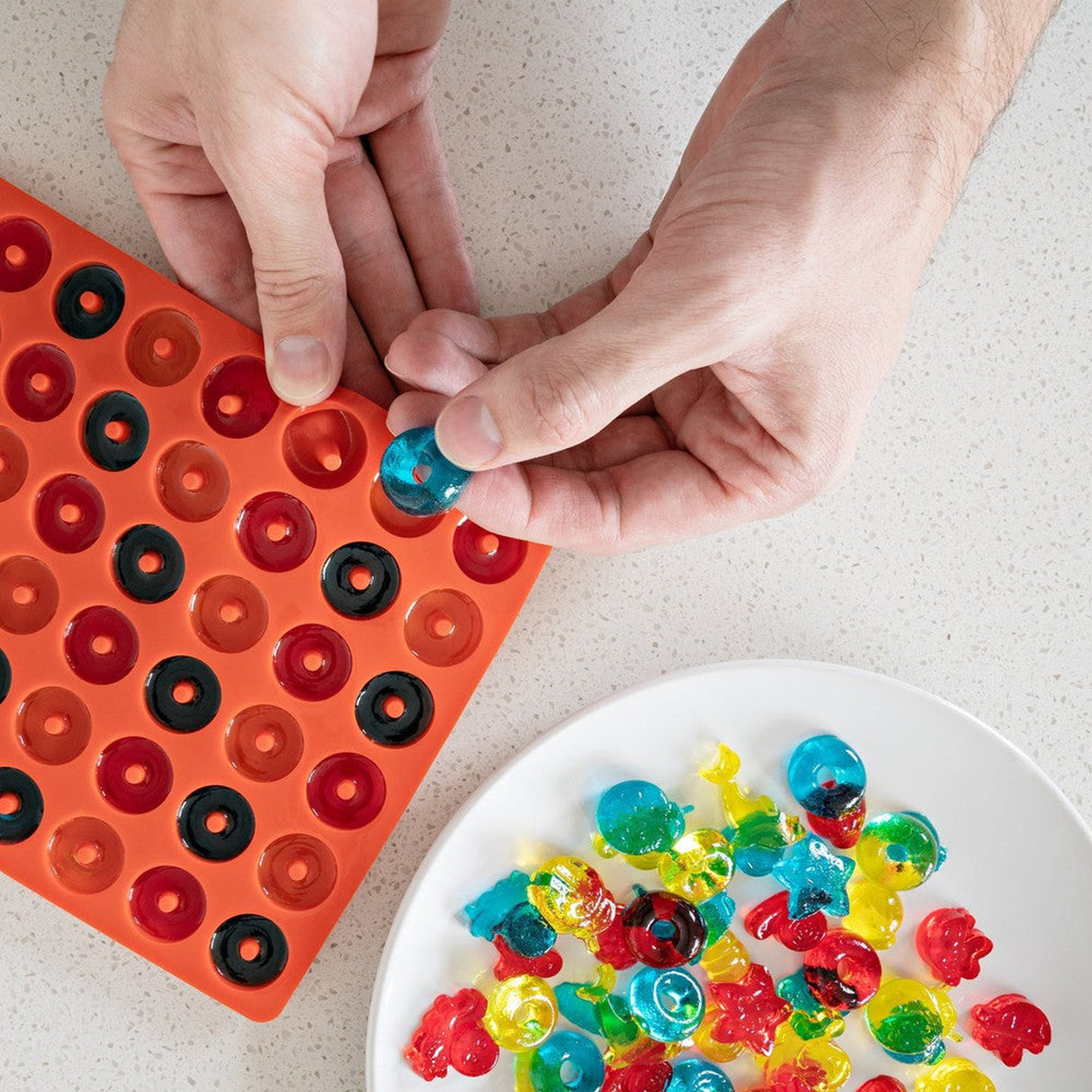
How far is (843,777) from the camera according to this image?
0.61 m

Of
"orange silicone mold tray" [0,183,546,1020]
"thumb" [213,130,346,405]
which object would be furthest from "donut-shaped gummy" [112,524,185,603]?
"thumb" [213,130,346,405]

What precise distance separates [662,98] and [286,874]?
1.84ft

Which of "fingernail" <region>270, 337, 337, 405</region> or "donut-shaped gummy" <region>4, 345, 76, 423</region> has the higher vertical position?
"fingernail" <region>270, 337, 337, 405</region>

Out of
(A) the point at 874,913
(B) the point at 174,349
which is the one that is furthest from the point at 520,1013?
(B) the point at 174,349

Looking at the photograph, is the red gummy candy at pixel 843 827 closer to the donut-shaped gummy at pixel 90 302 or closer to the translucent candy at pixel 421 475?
the translucent candy at pixel 421 475

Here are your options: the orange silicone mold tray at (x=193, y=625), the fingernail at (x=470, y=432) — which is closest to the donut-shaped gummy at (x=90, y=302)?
the orange silicone mold tray at (x=193, y=625)

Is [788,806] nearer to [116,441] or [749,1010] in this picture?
[749,1010]

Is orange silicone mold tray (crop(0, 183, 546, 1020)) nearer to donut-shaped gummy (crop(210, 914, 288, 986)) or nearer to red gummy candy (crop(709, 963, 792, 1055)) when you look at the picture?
donut-shaped gummy (crop(210, 914, 288, 986))

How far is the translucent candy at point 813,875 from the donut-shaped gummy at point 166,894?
0.37 metres

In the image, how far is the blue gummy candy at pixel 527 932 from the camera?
58 cm

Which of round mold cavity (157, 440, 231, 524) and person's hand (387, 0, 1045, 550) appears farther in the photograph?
round mold cavity (157, 440, 231, 524)

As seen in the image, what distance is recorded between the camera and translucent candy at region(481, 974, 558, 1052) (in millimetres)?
589

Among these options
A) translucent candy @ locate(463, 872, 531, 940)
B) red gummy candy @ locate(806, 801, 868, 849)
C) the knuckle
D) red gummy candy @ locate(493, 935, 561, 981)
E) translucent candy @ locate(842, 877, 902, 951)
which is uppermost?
the knuckle

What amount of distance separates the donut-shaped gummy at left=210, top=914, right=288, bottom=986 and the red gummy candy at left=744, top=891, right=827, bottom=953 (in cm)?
30
